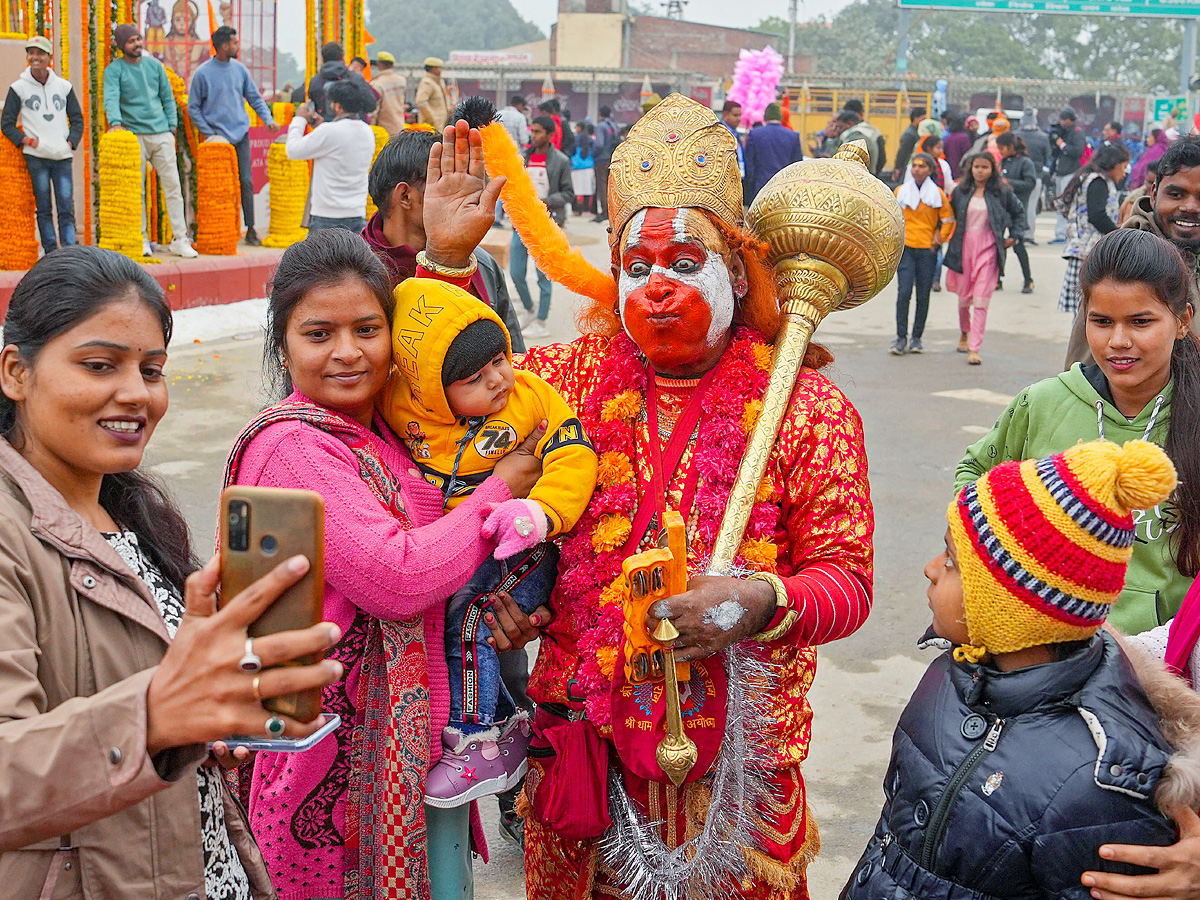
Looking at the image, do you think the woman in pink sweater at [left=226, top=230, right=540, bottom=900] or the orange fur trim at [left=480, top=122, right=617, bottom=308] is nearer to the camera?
the woman in pink sweater at [left=226, top=230, right=540, bottom=900]

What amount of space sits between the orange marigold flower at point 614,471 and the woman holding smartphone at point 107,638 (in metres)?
0.89

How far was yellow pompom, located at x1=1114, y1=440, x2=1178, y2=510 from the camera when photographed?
170cm

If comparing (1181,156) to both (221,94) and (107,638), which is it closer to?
(107,638)

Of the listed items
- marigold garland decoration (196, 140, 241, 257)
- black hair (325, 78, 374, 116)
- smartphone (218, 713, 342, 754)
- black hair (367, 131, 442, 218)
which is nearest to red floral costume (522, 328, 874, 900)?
smartphone (218, 713, 342, 754)

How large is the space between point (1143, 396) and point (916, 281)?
→ 26.3 ft

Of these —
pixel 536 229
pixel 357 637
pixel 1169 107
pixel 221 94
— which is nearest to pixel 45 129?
pixel 221 94

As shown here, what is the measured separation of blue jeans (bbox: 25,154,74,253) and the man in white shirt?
2199mm

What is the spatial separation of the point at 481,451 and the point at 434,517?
16cm

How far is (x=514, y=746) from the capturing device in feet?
7.86

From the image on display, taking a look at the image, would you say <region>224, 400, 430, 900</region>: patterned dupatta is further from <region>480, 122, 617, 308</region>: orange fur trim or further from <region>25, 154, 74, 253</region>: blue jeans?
<region>25, 154, 74, 253</region>: blue jeans

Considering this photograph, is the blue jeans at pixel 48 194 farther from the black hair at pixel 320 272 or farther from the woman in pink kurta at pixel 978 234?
the black hair at pixel 320 272

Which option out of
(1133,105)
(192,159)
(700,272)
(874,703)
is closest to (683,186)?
(700,272)

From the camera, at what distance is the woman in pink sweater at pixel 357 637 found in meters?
2.13

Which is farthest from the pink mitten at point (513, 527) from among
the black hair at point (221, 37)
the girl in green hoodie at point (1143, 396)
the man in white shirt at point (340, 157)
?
the black hair at point (221, 37)
